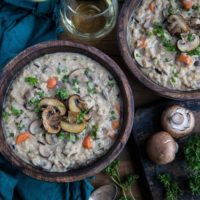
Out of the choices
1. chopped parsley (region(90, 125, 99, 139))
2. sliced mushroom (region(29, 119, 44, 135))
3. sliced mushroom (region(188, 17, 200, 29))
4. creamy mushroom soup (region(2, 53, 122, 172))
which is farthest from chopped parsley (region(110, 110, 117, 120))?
sliced mushroom (region(188, 17, 200, 29))

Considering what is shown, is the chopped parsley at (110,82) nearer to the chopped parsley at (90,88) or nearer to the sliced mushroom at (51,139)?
the chopped parsley at (90,88)

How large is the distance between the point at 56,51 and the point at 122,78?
447 millimetres

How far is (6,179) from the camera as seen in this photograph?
3271 mm

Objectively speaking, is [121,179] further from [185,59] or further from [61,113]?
[185,59]

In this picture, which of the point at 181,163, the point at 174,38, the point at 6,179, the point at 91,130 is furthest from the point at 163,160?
the point at 6,179

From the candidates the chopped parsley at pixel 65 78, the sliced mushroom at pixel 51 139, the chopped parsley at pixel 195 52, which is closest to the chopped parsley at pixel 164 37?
the chopped parsley at pixel 195 52

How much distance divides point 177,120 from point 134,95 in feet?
1.15

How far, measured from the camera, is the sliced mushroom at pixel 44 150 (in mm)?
3113

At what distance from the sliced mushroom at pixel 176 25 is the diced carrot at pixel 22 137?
112cm

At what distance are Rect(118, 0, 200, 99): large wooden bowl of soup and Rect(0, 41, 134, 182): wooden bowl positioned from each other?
127mm

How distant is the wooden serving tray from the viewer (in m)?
3.42

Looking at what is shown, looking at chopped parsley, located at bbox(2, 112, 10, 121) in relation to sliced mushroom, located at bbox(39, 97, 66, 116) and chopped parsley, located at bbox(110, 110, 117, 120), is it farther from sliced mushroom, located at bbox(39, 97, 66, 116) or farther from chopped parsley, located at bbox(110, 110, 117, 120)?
chopped parsley, located at bbox(110, 110, 117, 120)

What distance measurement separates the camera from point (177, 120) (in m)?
3.35

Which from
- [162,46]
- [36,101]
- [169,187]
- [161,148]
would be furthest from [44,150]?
[162,46]
